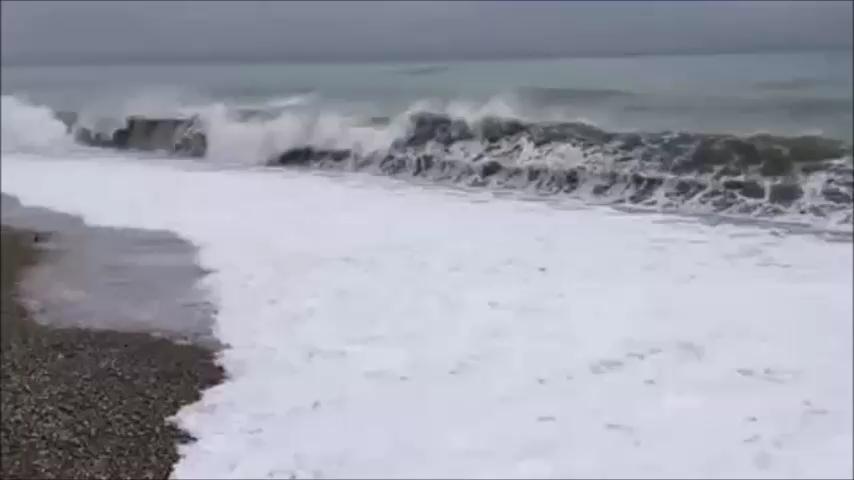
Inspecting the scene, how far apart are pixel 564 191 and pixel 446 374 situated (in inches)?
106

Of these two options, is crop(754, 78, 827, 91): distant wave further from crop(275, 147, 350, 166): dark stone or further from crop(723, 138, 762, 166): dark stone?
crop(275, 147, 350, 166): dark stone

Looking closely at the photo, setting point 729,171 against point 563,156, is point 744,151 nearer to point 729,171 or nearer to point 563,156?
point 729,171

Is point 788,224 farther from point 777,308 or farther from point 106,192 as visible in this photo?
point 106,192

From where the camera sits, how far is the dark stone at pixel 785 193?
442 cm

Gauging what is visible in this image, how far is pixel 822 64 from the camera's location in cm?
421

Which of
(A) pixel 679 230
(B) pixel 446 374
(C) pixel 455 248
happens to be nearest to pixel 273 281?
(C) pixel 455 248

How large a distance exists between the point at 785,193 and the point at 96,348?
116 inches

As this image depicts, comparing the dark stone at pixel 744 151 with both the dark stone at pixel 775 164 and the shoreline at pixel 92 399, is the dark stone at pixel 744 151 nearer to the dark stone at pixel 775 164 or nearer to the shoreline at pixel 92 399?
the dark stone at pixel 775 164

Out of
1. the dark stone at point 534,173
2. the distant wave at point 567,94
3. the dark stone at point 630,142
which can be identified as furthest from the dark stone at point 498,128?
the dark stone at point 630,142

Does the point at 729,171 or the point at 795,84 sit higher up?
the point at 795,84

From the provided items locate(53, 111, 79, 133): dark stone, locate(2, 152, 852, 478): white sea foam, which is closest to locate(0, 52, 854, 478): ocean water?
locate(2, 152, 852, 478): white sea foam

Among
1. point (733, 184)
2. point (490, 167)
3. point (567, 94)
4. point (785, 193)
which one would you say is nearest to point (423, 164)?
point (490, 167)

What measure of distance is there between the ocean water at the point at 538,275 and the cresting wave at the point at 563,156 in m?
0.02

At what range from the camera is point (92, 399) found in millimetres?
2104
